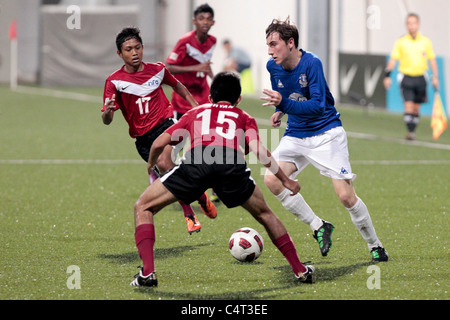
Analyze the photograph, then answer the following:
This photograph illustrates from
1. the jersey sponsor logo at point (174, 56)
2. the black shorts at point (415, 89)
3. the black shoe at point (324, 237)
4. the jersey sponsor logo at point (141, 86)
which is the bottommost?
the black shoe at point (324, 237)

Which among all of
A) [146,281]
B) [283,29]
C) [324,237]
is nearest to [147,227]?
[146,281]

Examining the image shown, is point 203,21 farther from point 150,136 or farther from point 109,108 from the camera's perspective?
point 109,108

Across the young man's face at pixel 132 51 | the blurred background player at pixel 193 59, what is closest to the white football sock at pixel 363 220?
the young man's face at pixel 132 51

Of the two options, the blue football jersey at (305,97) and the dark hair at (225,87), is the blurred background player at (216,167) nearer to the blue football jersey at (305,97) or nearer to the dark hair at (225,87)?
the dark hair at (225,87)

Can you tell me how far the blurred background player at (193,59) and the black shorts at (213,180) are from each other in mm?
4438

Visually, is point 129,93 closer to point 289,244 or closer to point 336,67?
point 289,244

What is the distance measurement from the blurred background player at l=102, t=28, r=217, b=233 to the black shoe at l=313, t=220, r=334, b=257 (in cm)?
115

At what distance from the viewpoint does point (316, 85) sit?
673cm

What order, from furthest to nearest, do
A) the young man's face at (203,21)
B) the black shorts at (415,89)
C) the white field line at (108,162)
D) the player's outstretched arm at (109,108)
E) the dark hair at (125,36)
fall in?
the black shorts at (415,89), the white field line at (108,162), the young man's face at (203,21), the dark hair at (125,36), the player's outstretched arm at (109,108)

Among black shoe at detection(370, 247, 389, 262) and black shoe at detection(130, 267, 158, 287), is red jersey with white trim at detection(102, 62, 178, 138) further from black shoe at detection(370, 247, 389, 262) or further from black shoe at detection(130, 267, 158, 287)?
black shoe at detection(370, 247, 389, 262)

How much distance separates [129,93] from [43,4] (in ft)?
96.5

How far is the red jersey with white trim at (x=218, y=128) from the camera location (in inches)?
232

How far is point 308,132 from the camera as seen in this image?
7078 millimetres

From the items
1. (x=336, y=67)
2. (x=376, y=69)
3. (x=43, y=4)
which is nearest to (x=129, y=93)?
(x=376, y=69)
